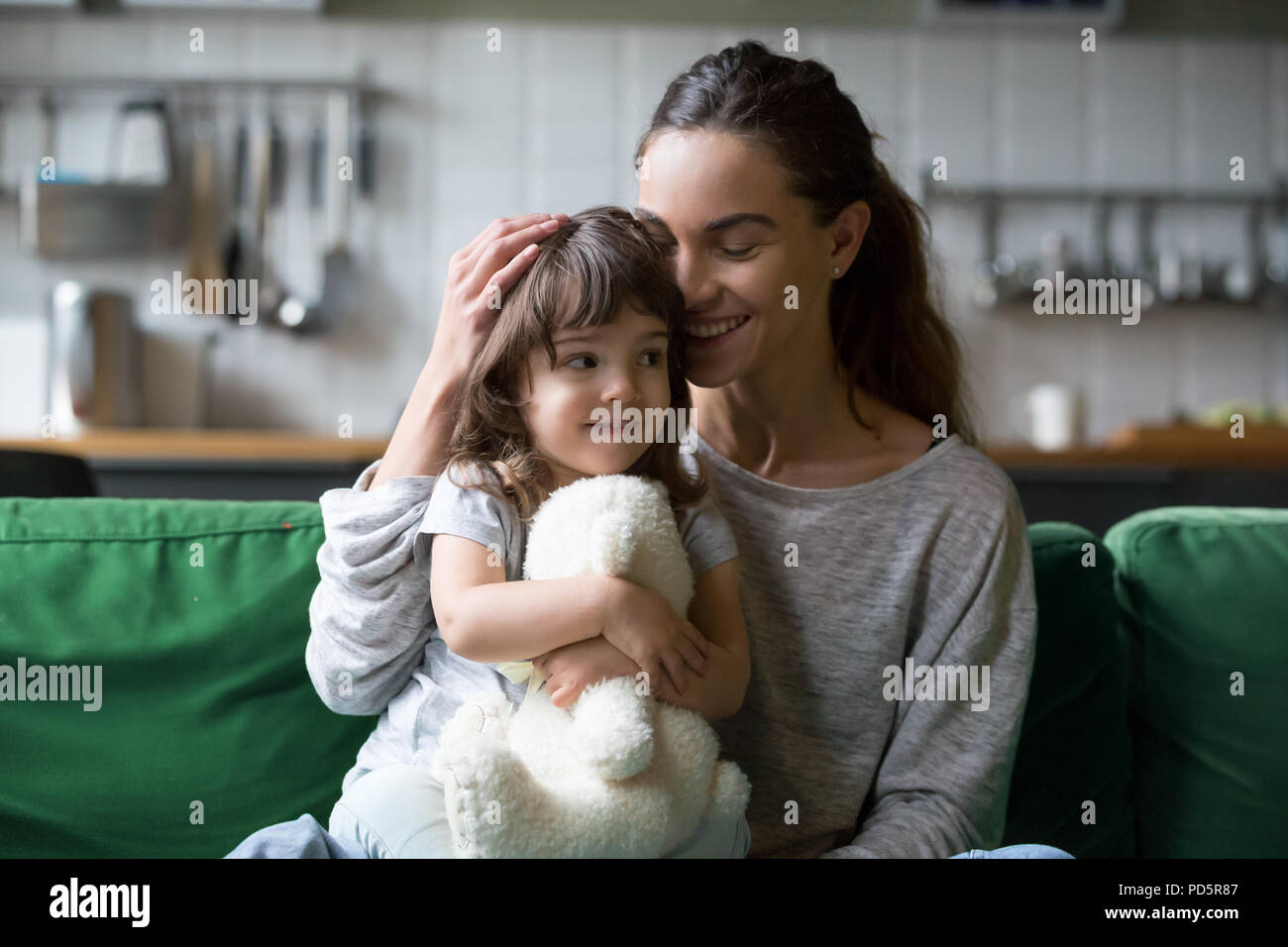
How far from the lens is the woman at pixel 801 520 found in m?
1.08

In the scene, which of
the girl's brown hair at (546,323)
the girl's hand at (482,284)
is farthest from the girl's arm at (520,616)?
the girl's hand at (482,284)

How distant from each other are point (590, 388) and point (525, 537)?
14 cm

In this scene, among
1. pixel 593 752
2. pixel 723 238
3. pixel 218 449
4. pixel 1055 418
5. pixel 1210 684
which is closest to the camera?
pixel 593 752

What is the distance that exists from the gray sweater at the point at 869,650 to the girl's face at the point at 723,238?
0.18 m

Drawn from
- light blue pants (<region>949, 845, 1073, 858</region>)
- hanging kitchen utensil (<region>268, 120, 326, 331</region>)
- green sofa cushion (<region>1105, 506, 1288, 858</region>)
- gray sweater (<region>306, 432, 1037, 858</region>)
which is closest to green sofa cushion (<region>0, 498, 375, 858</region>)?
gray sweater (<region>306, 432, 1037, 858</region>)

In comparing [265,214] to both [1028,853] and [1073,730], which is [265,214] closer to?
[1073,730]

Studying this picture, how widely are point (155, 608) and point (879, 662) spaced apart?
2.39 ft

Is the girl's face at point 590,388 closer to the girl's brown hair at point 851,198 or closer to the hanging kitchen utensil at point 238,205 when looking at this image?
the girl's brown hair at point 851,198

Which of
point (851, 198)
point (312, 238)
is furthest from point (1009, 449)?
point (312, 238)

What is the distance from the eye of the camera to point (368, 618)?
104 cm

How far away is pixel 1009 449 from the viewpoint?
284 cm

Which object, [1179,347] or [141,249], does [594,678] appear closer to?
[141,249]

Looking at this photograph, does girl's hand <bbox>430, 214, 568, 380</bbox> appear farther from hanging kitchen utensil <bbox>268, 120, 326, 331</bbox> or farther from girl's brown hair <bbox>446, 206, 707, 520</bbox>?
hanging kitchen utensil <bbox>268, 120, 326, 331</bbox>
